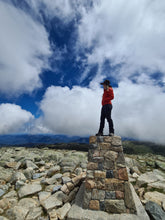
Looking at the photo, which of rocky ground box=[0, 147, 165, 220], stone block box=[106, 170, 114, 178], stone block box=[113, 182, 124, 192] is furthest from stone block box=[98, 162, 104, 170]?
rocky ground box=[0, 147, 165, 220]

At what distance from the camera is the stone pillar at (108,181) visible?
5.36 m

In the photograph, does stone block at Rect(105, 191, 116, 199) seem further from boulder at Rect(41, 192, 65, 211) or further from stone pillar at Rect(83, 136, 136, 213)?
boulder at Rect(41, 192, 65, 211)

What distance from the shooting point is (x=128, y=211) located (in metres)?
5.23

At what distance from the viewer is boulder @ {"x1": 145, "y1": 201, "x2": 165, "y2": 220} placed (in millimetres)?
5160

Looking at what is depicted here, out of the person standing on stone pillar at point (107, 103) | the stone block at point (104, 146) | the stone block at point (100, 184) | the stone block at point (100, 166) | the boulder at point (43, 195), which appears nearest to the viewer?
the stone block at point (100, 184)

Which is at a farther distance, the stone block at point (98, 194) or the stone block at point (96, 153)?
the stone block at point (96, 153)

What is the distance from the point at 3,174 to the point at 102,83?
10.2 metres

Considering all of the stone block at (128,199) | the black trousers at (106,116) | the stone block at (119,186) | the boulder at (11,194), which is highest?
the black trousers at (106,116)

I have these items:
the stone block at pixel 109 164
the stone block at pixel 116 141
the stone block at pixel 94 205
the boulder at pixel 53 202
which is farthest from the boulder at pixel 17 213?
the stone block at pixel 116 141

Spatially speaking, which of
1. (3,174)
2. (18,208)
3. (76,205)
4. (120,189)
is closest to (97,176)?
(120,189)

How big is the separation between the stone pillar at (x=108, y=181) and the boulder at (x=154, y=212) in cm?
94

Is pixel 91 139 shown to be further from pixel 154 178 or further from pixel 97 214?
pixel 154 178

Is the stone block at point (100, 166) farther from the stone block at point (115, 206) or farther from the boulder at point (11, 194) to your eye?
the boulder at point (11, 194)

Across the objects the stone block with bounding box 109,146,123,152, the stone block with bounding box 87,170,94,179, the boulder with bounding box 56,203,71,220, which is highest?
the stone block with bounding box 109,146,123,152
